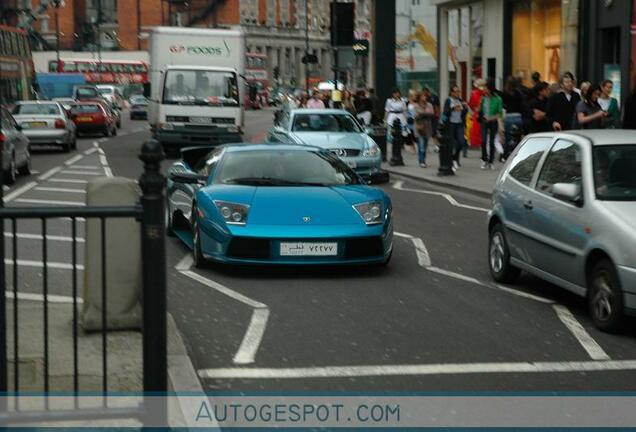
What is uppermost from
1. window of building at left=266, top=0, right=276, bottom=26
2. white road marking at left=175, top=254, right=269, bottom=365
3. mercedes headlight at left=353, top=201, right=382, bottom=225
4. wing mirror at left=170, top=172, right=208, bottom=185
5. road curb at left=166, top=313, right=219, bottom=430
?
window of building at left=266, top=0, right=276, bottom=26

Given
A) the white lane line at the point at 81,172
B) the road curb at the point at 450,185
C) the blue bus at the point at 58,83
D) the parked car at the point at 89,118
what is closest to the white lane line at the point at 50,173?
the white lane line at the point at 81,172

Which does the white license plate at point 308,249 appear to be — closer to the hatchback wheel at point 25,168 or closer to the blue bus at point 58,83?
the hatchback wheel at point 25,168

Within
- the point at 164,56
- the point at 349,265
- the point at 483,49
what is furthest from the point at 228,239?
the point at 483,49

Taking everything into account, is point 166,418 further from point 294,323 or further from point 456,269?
point 456,269

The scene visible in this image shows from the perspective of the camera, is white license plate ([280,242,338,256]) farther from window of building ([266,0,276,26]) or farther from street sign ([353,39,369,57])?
window of building ([266,0,276,26])

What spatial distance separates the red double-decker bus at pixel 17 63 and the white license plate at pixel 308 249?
2580 cm

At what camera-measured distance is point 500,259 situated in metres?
11.6

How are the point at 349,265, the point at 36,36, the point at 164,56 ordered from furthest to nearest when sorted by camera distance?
the point at 36,36
the point at 164,56
the point at 349,265

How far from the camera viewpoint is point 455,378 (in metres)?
7.59

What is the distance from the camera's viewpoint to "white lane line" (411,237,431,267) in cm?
1285

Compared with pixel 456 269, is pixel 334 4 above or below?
above

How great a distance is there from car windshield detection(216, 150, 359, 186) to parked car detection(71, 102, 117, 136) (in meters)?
36.4

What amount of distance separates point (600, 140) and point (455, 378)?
3.53m

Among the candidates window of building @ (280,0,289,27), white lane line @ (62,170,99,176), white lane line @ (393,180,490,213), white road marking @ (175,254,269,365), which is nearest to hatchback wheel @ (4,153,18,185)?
white lane line @ (62,170,99,176)
